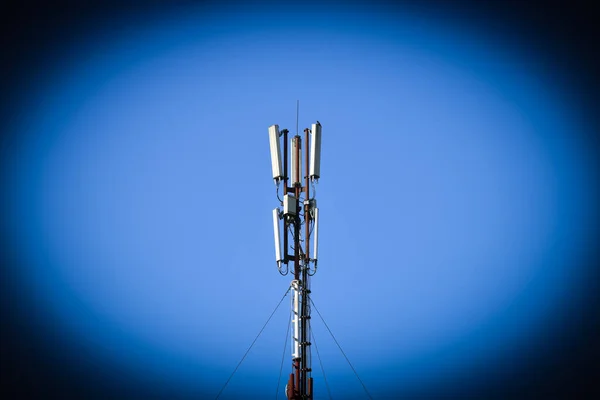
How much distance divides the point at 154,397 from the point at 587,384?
55.5 ft

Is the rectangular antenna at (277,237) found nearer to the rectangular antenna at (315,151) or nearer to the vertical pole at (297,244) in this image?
the vertical pole at (297,244)

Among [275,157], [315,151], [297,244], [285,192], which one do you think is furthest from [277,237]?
[315,151]

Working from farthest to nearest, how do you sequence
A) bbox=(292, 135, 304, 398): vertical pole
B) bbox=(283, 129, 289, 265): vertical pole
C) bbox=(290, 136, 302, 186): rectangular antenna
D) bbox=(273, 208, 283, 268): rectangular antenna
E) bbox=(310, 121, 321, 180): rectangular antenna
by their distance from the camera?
bbox=(290, 136, 302, 186): rectangular antenna < bbox=(310, 121, 321, 180): rectangular antenna < bbox=(283, 129, 289, 265): vertical pole < bbox=(273, 208, 283, 268): rectangular antenna < bbox=(292, 135, 304, 398): vertical pole

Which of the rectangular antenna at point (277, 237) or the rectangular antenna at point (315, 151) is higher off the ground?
the rectangular antenna at point (315, 151)

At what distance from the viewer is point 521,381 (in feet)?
80.0

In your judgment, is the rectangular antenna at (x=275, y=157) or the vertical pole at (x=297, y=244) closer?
the vertical pole at (x=297, y=244)

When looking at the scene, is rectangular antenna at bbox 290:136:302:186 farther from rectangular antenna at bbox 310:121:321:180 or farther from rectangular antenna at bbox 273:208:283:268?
rectangular antenna at bbox 273:208:283:268

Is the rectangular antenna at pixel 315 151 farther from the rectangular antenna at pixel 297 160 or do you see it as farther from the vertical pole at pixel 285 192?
the vertical pole at pixel 285 192

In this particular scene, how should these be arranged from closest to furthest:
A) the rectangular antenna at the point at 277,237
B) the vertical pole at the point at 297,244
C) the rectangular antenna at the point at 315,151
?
the vertical pole at the point at 297,244
the rectangular antenna at the point at 277,237
the rectangular antenna at the point at 315,151

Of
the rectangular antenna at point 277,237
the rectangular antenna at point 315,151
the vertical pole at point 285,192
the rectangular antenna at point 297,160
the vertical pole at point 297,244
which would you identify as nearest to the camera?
the vertical pole at point 297,244

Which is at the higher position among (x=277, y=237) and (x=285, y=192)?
(x=285, y=192)

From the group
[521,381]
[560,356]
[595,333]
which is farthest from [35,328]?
[595,333]

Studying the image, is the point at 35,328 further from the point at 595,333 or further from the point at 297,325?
the point at 595,333

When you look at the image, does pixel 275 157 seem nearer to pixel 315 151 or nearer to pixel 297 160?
pixel 297 160
